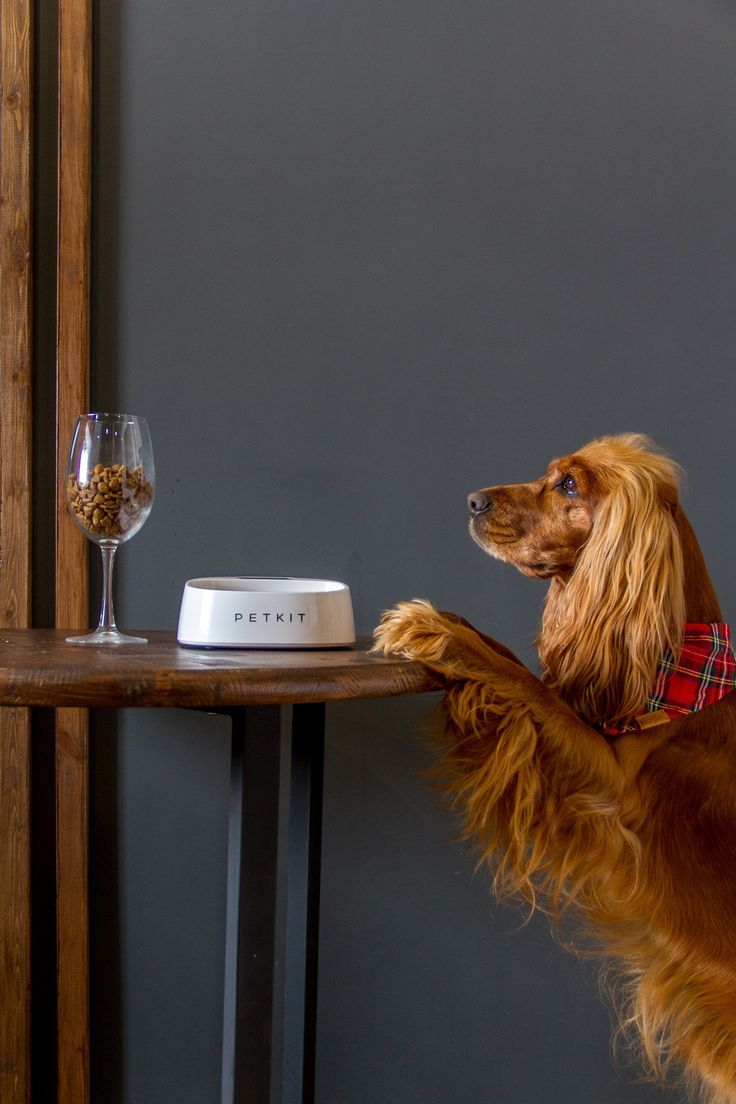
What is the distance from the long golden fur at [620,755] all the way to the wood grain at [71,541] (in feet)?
2.36

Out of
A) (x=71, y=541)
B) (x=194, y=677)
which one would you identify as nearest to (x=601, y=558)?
(x=194, y=677)

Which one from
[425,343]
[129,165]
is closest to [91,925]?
[425,343]

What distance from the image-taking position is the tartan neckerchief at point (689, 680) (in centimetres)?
116

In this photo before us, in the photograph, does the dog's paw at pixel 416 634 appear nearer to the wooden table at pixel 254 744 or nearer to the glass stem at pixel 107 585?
the wooden table at pixel 254 744

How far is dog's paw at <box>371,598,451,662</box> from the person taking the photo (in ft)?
3.36

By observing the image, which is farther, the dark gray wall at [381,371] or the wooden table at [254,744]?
the dark gray wall at [381,371]

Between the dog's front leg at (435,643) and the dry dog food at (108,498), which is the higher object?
the dry dog food at (108,498)

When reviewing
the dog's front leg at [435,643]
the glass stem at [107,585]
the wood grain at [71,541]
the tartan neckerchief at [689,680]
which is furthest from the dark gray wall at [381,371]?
the dog's front leg at [435,643]

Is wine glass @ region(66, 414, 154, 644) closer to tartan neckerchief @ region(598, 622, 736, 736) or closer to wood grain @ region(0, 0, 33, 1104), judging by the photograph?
wood grain @ region(0, 0, 33, 1104)

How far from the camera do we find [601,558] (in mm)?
1178

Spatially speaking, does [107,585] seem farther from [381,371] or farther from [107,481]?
[381,371]

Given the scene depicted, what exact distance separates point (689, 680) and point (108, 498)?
0.74 metres

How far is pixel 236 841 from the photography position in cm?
99

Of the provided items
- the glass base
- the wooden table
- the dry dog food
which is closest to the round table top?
the wooden table
